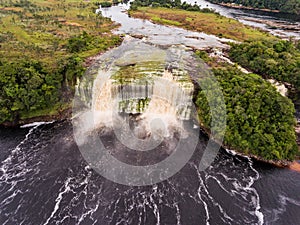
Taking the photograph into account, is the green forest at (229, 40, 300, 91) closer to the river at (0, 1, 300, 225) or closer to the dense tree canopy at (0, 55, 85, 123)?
the river at (0, 1, 300, 225)

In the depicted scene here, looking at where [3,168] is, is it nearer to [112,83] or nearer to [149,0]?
[112,83]

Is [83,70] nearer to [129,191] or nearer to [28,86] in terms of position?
[28,86]

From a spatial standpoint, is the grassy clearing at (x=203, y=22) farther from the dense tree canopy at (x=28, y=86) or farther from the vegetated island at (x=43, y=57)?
the dense tree canopy at (x=28, y=86)

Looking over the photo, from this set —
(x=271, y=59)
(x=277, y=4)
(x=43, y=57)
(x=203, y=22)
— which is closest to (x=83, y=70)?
(x=43, y=57)

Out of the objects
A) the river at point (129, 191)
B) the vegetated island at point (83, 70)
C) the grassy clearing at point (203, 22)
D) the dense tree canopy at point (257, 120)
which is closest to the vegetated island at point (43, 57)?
the vegetated island at point (83, 70)

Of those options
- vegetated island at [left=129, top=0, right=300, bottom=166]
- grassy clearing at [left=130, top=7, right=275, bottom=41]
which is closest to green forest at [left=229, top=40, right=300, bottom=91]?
vegetated island at [left=129, top=0, right=300, bottom=166]

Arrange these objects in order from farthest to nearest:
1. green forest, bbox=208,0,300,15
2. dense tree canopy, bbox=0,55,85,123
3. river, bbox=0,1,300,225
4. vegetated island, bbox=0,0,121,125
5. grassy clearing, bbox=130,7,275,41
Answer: green forest, bbox=208,0,300,15 → grassy clearing, bbox=130,7,275,41 → vegetated island, bbox=0,0,121,125 → dense tree canopy, bbox=0,55,85,123 → river, bbox=0,1,300,225

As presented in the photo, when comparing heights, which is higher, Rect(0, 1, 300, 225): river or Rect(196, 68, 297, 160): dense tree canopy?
Rect(196, 68, 297, 160): dense tree canopy

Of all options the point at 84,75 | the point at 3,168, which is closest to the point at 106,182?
the point at 3,168
